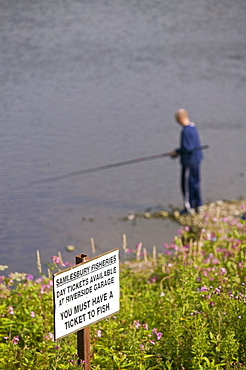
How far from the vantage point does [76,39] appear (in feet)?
51.6

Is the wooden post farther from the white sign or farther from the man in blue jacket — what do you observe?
the man in blue jacket

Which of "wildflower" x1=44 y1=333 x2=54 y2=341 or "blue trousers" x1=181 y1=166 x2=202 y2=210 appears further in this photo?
"blue trousers" x1=181 y1=166 x2=202 y2=210

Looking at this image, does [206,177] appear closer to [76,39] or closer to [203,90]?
[203,90]

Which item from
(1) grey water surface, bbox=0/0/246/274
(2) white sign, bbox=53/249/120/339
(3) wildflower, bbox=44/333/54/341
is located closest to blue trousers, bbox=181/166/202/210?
(1) grey water surface, bbox=0/0/246/274

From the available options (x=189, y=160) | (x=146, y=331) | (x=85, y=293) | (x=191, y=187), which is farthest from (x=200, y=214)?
(x=85, y=293)

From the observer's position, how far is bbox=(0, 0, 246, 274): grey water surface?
31.0 feet

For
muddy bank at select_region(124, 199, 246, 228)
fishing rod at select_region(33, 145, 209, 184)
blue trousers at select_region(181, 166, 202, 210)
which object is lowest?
muddy bank at select_region(124, 199, 246, 228)

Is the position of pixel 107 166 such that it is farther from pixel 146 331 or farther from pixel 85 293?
pixel 85 293

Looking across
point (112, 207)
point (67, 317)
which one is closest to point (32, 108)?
point (112, 207)

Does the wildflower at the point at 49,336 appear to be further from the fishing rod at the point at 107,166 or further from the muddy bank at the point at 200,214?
the fishing rod at the point at 107,166

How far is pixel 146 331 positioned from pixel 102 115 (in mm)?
8452

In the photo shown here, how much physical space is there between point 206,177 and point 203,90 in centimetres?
462

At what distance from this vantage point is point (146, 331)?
15.3ft

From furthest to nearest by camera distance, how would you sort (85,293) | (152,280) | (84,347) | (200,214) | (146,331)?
(200,214) → (152,280) → (146,331) → (84,347) → (85,293)
